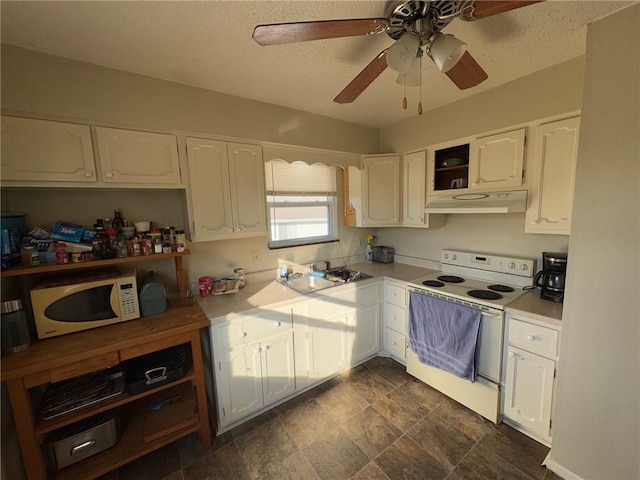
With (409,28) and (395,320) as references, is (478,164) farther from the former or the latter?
(395,320)

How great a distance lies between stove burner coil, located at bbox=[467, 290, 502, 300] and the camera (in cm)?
186

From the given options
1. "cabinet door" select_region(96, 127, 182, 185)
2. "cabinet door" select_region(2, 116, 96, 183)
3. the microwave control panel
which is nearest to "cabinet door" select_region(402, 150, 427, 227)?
"cabinet door" select_region(96, 127, 182, 185)

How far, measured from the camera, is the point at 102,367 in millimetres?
1348

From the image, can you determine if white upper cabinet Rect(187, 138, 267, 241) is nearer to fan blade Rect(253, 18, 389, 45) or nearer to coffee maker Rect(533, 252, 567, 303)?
fan blade Rect(253, 18, 389, 45)

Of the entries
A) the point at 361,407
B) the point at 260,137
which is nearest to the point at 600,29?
the point at 260,137

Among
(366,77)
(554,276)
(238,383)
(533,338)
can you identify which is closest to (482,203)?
(554,276)

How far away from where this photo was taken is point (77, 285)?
147 cm

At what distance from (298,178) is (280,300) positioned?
50.4 inches


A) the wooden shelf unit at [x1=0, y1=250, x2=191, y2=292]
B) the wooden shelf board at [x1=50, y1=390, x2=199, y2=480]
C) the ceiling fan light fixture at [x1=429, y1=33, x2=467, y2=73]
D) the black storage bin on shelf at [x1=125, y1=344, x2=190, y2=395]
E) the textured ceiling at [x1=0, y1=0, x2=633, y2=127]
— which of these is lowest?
the wooden shelf board at [x1=50, y1=390, x2=199, y2=480]

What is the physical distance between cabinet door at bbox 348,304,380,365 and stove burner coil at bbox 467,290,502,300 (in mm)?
847

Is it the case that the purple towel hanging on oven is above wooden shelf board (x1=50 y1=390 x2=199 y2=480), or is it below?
above

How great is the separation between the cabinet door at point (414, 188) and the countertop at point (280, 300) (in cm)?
56

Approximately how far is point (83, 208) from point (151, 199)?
0.39 metres

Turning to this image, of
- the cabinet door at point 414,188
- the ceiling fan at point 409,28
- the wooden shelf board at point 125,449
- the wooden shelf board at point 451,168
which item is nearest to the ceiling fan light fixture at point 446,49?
the ceiling fan at point 409,28
